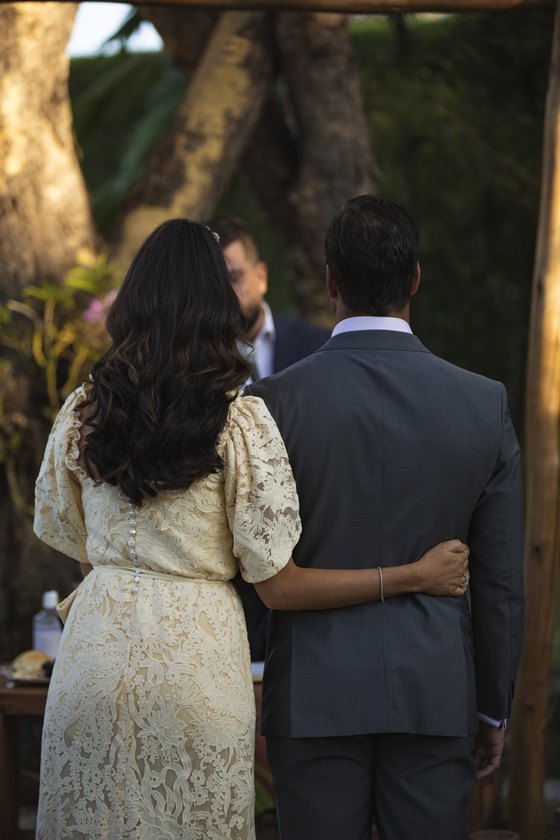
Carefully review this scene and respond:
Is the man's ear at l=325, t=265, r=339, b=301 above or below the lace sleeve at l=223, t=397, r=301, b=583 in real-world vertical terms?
above

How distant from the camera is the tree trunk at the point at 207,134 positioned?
514cm

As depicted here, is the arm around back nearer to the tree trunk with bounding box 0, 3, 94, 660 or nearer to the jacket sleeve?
the jacket sleeve

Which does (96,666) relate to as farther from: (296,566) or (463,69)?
(463,69)

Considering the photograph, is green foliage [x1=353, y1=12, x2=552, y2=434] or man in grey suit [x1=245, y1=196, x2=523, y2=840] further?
green foliage [x1=353, y1=12, x2=552, y2=434]

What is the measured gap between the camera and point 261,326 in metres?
4.35

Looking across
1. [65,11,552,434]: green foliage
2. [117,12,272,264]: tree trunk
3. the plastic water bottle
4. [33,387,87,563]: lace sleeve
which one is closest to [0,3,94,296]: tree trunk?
[117,12,272,264]: tree trunk

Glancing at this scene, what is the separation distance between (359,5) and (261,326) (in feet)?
4.08

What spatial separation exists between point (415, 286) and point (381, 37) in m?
6.10

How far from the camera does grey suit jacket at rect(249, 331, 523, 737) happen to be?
2320 millimetres

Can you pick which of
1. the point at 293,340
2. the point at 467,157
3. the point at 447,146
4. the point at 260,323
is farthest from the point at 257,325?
the point at 447,146

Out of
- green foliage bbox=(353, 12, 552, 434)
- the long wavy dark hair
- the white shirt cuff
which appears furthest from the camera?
green foliage bbox=(353, 12, 552, 434)

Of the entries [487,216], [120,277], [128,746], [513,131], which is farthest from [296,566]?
[487,216]

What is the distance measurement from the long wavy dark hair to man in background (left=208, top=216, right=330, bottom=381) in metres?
1.95

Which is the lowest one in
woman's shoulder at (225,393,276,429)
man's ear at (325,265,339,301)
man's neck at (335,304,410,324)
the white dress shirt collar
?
woman's shoulder at (225,393,276,429)
